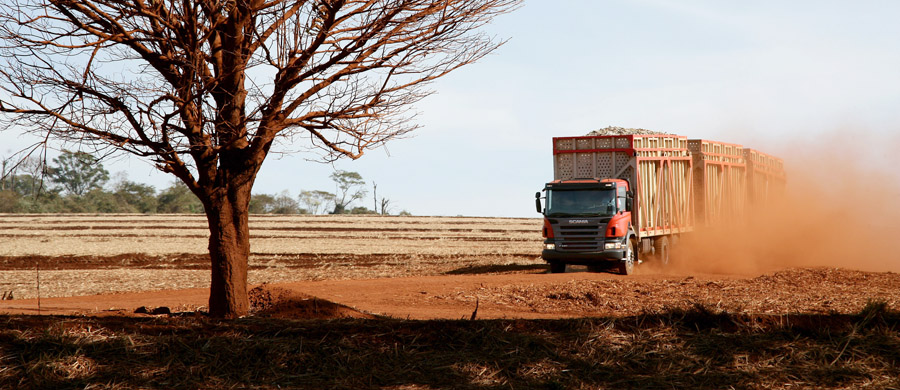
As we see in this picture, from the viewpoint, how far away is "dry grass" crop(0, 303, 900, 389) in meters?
7.20

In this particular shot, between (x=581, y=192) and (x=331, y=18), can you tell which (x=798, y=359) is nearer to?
(x=331, y=18)

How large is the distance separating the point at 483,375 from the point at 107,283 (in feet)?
64.0

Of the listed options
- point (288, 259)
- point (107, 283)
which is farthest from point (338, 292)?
point (288, 259)

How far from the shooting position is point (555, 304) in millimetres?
15688

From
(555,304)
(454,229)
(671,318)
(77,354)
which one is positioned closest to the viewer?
(77,354)

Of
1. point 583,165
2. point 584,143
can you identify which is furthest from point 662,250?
point 584,143

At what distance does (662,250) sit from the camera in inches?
1019

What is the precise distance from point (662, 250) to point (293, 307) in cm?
1622

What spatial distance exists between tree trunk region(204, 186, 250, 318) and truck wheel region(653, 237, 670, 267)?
56.6 ft

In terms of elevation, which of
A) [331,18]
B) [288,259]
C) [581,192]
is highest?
[331,18]

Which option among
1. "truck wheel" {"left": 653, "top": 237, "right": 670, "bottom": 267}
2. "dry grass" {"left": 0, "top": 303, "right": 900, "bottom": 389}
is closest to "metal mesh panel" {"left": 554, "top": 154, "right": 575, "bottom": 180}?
"truck wheel" {"left": 653, "top": 237, "right": 670, "bottom": 267}

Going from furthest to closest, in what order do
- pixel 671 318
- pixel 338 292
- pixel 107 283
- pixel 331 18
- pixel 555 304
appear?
pixel 107 283
pixel 338 292
pixel 555 304
pixel 331 18
pixel 671 318

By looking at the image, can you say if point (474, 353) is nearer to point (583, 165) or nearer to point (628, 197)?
point (628, 197)

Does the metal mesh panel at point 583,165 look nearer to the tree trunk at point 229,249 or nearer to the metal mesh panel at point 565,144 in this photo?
the metal mesh panel at point 565,144
